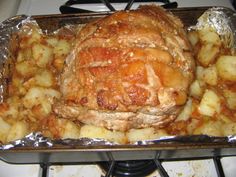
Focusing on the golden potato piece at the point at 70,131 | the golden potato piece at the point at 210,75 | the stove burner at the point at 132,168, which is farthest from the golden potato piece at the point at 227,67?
the golden potato piece at the point at 70,131

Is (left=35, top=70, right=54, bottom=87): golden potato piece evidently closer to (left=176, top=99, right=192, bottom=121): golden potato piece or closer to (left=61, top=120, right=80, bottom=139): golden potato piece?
(left=61, top=120, right=80, bottom=139): golden potato piece

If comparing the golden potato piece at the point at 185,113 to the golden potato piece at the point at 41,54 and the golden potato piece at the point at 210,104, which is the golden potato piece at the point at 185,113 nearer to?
the golden potato piece at the point at 210,104

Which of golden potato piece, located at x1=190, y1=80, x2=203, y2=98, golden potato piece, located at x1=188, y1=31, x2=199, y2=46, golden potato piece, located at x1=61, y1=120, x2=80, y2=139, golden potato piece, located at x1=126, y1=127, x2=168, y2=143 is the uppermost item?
golden potato piece, located at x1=188, y1=31, x2=199, y2=46

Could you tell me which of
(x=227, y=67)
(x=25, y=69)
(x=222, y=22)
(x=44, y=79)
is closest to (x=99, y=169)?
(x=44, y=79)

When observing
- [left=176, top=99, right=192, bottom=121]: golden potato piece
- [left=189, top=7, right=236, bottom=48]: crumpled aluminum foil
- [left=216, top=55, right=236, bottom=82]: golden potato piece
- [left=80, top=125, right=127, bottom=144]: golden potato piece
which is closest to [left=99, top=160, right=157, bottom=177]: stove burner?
[left=80, top=125, right=127, bottom=144]: golden potato piece

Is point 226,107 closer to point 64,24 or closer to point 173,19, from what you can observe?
point 173,19

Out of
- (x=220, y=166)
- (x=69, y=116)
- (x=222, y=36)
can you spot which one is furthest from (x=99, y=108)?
(x=222, y=36)
